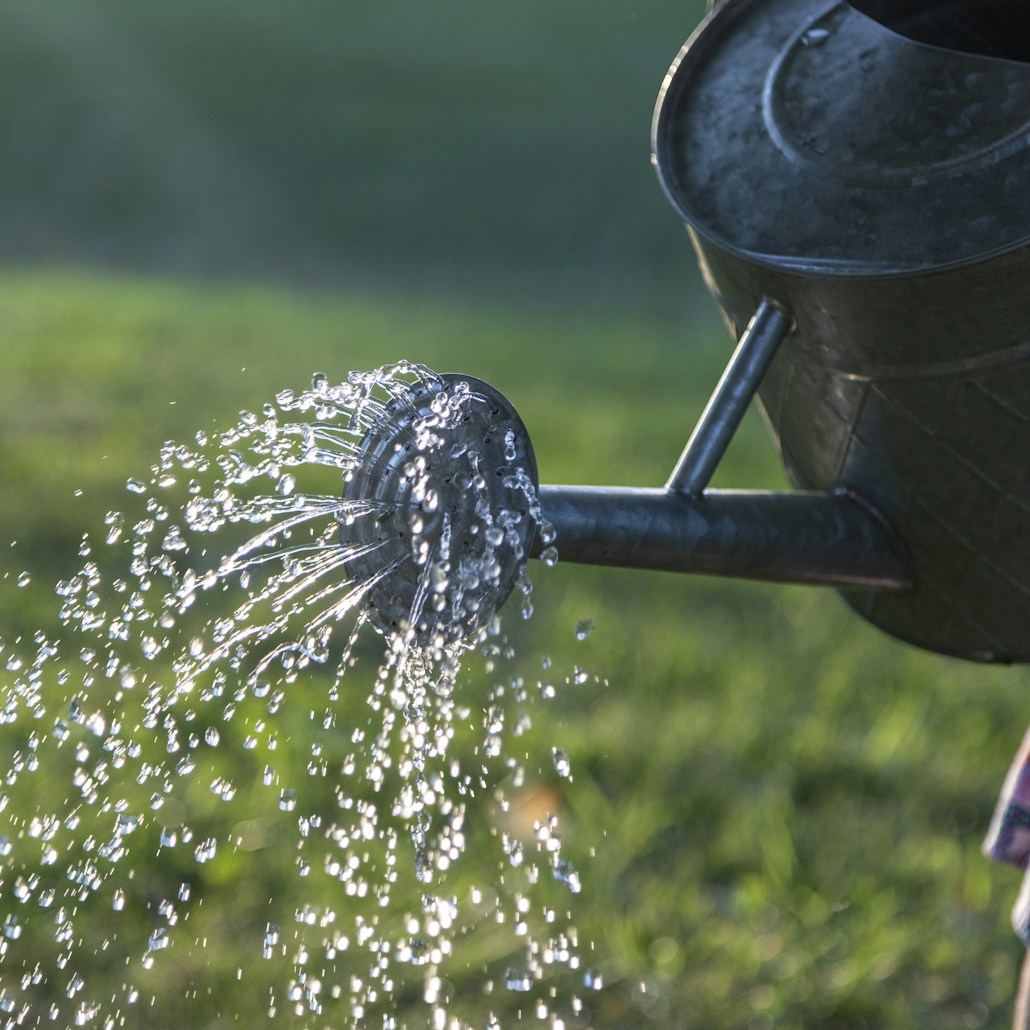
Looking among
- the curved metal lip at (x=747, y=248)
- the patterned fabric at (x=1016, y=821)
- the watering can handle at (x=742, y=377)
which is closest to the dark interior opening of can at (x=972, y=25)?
the curved metal lip at (x=747, y=248)

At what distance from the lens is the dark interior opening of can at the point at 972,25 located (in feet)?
4.74

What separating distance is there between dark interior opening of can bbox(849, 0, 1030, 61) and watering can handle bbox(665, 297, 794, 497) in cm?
38

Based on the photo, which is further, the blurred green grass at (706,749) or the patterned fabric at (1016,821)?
the blurred green grass at (706,749)

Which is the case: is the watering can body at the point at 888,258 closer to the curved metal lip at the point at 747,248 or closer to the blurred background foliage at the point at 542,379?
the curved metal lip at the point at 747,248

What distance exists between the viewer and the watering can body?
1.16 metres

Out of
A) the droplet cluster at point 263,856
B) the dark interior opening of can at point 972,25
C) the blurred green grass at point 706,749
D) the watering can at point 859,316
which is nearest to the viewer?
the watering can at point 859,316

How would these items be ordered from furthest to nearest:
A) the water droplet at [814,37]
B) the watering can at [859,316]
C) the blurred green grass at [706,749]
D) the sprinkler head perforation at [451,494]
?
the blurred green grass at [706,749]
the water droplet at [814,37]
the watering can at [859,316]
the sprinkler head perforation at [451,494]

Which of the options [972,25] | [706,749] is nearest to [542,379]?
[706,749]

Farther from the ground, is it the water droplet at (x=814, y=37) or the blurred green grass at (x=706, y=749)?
the water droplet at (x=814, y=37)

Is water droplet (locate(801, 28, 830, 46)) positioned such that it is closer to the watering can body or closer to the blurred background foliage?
the watering can body

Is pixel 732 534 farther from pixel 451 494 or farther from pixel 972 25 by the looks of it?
pixel 972 25

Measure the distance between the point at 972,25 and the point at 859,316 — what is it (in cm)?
44

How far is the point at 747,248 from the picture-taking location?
4.10ft

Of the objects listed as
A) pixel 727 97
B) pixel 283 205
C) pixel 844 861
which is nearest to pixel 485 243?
pixel 283 205
